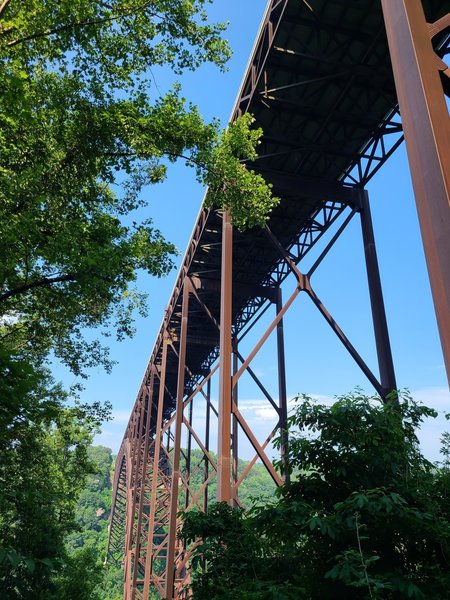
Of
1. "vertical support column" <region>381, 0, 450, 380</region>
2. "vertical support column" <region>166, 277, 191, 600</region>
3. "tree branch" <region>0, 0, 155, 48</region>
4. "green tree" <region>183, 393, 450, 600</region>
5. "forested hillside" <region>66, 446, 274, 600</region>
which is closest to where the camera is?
"vertical support column" <region>381, 0, 450, 380</region>

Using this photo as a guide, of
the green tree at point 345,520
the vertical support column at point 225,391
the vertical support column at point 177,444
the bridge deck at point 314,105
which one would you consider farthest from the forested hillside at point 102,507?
the green tree at point 345,520

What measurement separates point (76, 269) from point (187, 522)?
166 inches

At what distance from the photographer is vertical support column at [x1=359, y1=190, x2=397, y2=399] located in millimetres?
9023

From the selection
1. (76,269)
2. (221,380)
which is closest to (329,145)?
(221,380)

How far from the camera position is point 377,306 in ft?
31.9

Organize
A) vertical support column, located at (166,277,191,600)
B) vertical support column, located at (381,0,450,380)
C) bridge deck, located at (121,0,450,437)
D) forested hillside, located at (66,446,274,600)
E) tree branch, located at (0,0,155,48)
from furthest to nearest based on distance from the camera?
forested hillside, located at (66,446,274,600), vertical support column, located at (166,277,191,600), bridge deck, located at (121,0,450,437), tree branch, located at (0,0,155,48), vertical support column, located at (381,0,450,380)

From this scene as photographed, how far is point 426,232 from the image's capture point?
3.03 meters

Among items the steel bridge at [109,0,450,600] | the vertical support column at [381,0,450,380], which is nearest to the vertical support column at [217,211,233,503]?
the steel bridge at [109,0,450,600]

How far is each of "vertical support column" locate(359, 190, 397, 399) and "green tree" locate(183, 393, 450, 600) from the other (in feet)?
13.6

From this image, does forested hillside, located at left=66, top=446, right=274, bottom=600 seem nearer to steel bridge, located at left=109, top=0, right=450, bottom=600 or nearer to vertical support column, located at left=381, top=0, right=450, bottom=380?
steel bridge, located at left=109, top=0, right=450, bottom=600

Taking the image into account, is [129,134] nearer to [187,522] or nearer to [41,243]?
[41,243]

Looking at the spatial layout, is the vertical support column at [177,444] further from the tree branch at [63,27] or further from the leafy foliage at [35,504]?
the tree branch at [63,27]

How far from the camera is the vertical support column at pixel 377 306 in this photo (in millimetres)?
9023

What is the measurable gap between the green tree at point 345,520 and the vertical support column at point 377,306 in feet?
13.6
